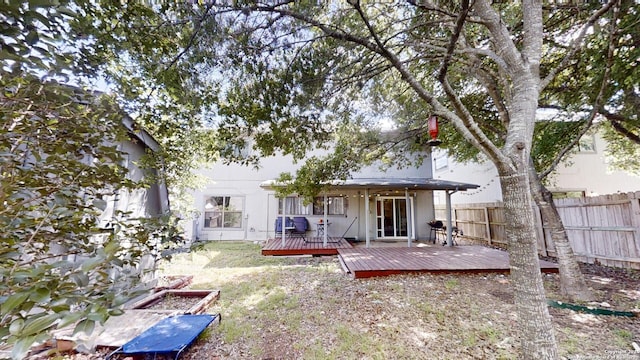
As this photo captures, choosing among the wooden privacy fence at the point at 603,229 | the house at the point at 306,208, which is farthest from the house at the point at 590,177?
the house at the point at 306,208

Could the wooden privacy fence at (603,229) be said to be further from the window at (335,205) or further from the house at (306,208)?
the window at (335,205)

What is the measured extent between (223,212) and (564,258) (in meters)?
11.9

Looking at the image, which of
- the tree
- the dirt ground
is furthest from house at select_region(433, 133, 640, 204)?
the tree

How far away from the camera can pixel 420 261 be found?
695cm

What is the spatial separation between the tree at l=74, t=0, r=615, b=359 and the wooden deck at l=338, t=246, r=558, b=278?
139 inches

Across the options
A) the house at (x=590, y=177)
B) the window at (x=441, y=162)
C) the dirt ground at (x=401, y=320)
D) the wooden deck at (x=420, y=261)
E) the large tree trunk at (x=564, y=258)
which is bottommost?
the dirt ground at (x=401, y=320)

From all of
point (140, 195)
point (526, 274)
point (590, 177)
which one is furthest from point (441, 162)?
point (140, 195)

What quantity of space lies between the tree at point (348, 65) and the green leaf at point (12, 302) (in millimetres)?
2527

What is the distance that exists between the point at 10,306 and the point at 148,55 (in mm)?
3024

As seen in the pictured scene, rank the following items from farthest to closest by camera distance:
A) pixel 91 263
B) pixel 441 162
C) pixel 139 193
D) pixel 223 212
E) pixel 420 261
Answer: pixel 441 162, pixel 223 212, pixel 420 261, pixel 139 193, pixel 91 263

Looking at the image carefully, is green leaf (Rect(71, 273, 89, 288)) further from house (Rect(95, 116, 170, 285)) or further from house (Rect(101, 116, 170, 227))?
house (Rect(95, 116, 170, 285))

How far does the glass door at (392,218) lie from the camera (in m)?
11.4

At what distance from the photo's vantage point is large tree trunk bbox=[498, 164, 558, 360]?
238 centimetres

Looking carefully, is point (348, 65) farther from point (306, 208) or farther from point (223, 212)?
point (223, 212)
